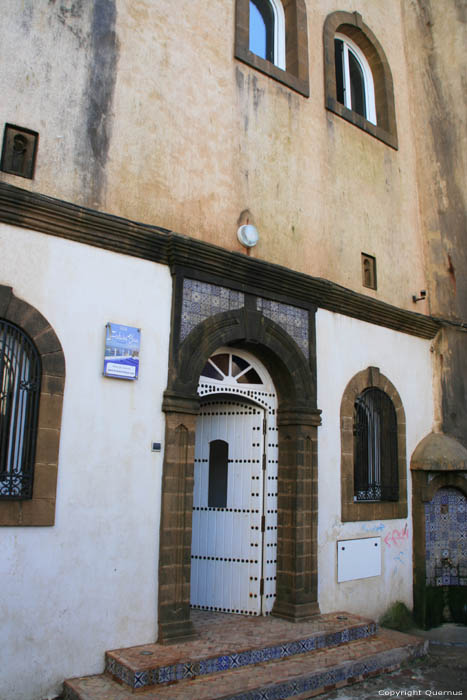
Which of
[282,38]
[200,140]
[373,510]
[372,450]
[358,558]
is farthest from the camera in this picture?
[282,38]

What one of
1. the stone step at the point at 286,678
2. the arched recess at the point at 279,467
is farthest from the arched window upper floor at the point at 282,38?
the stone step at the point at 286,678

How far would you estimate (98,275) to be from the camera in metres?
6.12

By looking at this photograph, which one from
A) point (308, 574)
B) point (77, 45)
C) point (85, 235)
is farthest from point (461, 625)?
point (77, 45)

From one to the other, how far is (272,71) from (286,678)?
7.26 metres

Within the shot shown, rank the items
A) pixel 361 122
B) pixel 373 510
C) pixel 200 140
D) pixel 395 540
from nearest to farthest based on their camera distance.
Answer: pixel 200 140
pixel 373 510
pixel 395 540
pixel 361 122

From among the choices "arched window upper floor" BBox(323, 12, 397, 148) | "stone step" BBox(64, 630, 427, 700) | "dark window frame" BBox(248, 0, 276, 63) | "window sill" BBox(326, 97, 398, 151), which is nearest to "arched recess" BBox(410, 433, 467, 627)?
"stone step" BBox(64, 630, 427, 700)

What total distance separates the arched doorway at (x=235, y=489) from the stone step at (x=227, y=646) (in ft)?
1.05

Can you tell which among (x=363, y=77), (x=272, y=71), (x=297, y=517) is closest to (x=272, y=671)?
(x=297, y=517)

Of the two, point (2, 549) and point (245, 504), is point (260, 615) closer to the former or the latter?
point (245, 504)

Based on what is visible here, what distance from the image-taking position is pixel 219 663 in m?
5.65

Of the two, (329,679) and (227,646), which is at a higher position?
(227,646)

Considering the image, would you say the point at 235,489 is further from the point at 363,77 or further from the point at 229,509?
the point at 363,77

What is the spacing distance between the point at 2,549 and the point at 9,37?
4.78m

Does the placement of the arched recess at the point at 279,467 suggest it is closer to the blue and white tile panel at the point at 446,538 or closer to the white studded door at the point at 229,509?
the white studded door at the point at 229,509
